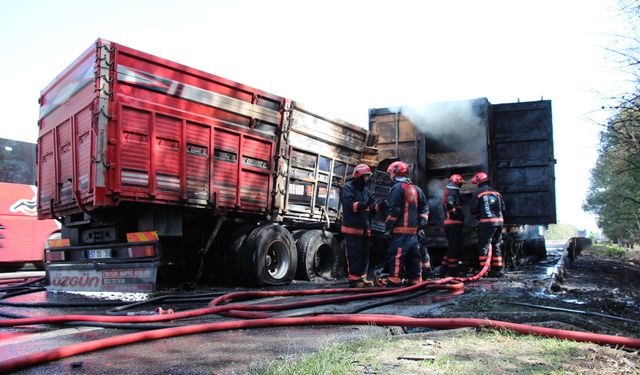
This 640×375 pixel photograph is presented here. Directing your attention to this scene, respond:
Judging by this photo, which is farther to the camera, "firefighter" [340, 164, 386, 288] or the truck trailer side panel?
"firefighter" [340, 164, 386, 288]

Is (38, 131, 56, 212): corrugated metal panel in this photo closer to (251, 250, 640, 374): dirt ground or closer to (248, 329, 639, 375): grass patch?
(251, 250, 640, 374): dirt ground

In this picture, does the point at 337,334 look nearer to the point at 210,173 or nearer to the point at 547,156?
the point at 210,173

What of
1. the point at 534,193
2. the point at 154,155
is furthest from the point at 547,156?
the point at 154,155

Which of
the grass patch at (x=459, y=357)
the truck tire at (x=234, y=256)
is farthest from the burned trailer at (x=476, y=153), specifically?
the grass patch at (x=459, y=357)

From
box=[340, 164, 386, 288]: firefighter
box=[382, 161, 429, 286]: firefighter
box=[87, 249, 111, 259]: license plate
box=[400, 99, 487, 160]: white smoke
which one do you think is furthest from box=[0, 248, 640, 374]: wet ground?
box=[400, 99, 487, 160]: white smoke

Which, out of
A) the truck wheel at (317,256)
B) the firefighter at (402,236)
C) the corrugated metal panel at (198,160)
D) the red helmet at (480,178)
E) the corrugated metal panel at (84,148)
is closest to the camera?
the corrugated metal panel at (84,148)

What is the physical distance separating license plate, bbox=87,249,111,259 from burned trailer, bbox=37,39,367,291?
0.02 m

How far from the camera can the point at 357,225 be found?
6641mm

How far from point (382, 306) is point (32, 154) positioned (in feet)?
37.0

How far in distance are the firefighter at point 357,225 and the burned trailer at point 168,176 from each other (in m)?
0.95

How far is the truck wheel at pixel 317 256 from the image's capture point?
7.46 metres

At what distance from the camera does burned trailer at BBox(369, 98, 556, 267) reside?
29.2ft

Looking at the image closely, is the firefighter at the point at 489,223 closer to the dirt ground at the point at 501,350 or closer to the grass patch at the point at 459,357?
the dirt ground at the point at 501,350

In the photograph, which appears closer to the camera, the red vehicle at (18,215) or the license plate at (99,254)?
the license plate at (99,254)
